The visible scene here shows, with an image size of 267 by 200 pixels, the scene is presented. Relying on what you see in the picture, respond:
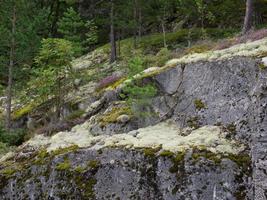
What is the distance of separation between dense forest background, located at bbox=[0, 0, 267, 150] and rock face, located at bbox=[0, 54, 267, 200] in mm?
2684

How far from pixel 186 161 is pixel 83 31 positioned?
27781mm

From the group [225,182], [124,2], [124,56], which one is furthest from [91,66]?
[225,182]

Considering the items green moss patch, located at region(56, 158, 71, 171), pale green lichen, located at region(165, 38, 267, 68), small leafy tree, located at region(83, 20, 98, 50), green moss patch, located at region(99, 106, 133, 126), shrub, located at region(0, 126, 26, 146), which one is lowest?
shrub, located at region(0, 126, 26, 146)

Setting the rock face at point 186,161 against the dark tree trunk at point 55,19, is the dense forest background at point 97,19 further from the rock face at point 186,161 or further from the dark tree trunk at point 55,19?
the rock face at point 186,161

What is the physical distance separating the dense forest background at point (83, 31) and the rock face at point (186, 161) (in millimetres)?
2684

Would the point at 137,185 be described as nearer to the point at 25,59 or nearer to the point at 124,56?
the point at 25,59

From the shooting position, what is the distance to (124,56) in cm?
2881

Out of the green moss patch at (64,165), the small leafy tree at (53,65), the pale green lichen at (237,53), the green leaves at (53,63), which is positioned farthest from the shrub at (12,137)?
the pale green lichen at (237,53)

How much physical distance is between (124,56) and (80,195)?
773 inches

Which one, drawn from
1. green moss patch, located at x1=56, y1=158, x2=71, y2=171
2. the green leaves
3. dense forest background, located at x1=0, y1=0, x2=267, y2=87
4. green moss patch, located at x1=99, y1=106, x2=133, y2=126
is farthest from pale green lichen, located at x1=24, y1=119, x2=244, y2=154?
dense forest background, located at x1=0, y1=0, x2=267, y2=87

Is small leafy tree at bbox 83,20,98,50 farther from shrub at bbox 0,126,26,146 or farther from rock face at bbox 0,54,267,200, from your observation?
rock face at bbox 0,54,267,200

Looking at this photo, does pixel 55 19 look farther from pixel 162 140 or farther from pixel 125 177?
pixel 125 177

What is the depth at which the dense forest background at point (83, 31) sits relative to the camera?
17.3m

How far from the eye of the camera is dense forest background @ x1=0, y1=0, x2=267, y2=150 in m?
17.3
